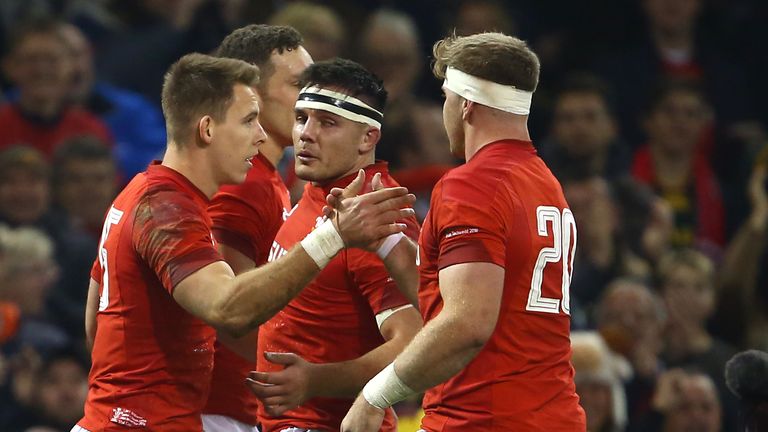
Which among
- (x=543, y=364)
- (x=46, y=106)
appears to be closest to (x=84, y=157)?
(x=46, y=106)

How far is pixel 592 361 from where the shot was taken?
8.66 metres

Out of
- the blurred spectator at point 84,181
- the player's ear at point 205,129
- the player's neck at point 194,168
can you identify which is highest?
the player's ear at point 205,129

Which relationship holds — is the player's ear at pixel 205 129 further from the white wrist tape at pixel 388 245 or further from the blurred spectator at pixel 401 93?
the blurred spectator at pixel 401 93

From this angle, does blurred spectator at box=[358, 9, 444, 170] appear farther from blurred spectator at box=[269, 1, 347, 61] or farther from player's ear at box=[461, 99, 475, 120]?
player's ear at box=[461, 99, 475, 120]

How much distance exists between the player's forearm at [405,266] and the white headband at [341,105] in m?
0.60

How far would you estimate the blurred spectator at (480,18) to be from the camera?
1170cm

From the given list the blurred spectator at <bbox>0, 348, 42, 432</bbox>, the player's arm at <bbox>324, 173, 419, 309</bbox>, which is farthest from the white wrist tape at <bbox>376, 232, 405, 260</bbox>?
the blurred spectator at <bbox>0, 348, 42, 432</bbox>

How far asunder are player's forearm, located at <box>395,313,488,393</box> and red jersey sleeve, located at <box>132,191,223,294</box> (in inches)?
31.7

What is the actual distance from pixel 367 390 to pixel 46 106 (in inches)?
223

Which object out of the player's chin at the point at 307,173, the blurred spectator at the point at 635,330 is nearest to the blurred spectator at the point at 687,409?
the blurred spectator at the point at 635,330

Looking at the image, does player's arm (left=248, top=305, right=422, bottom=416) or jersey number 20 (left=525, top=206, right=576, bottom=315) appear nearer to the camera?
jersey number 20 (left=525, top=206, right=576, bottom=315)

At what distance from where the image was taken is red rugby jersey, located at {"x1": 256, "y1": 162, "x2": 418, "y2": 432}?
226 inches

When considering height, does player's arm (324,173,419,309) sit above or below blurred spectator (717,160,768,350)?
above

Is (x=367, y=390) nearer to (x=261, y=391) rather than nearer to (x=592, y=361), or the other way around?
(x=261, y=391)
